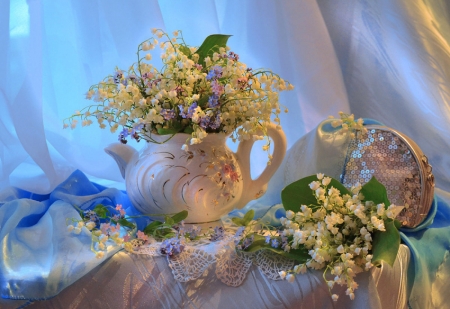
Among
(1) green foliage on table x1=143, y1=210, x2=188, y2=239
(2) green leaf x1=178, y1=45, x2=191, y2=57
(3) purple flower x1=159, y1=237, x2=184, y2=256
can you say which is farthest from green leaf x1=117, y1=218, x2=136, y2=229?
(2) green leaf x1=178, y1=45, x2=191, y2=57

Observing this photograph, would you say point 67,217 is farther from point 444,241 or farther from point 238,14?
point 238,14

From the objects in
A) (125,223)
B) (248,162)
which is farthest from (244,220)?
(125,223)

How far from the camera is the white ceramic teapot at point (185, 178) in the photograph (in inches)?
37.0

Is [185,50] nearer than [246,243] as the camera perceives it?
No

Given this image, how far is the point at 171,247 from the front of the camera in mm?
828

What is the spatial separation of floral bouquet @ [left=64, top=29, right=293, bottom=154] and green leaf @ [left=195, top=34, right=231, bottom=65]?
0.01 m

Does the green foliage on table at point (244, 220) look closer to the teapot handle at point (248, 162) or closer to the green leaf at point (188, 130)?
the teapot handle at point (248, 162)

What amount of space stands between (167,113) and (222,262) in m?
0.27

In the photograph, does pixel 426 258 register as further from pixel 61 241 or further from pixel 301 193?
pixel 61 241

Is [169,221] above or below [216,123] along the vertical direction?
below

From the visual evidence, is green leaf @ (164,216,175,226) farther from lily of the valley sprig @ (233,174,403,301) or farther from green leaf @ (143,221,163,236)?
lily of the valley sprig @ (233,174,403,301)

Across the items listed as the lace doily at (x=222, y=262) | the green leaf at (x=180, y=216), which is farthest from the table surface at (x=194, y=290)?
the green leaf at (x=180, y=216)

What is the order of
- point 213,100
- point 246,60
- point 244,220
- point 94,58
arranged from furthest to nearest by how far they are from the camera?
1. point 246,60
2. point 94,58
3. point 244,220
4. point 213,100

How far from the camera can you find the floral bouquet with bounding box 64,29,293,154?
0.89 meters
